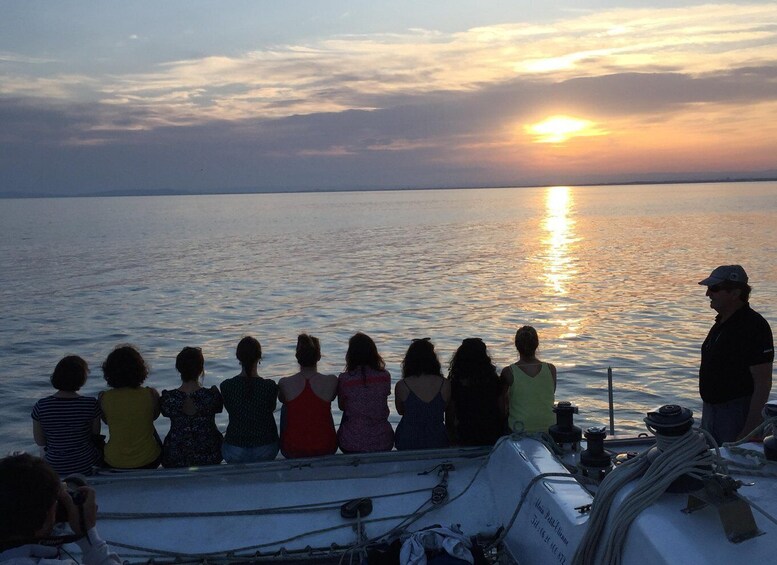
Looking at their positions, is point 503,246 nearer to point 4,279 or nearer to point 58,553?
point 4,279

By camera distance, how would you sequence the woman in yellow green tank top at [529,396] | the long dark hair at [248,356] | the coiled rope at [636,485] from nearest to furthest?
1. the coiled rope at [636,485]
2. the long dark hair at [248,356]
3. the woman in yellow green tank top at [529,396]

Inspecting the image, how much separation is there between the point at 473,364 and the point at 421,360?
40cm

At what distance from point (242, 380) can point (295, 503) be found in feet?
3.60

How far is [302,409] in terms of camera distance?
18.7ft

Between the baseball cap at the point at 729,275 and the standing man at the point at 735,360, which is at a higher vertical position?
the baseball cap at the point at 729,275

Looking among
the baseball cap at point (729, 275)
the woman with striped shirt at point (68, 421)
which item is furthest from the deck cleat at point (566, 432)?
the woman with striped shirt at point (68, 421)

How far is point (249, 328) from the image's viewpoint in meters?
18.4

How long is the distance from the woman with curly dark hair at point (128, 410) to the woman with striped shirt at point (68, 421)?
128 mm

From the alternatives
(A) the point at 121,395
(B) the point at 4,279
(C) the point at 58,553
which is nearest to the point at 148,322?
(B) the point at 4,279

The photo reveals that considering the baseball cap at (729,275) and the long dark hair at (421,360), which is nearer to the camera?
the baseball cap at (729,275)

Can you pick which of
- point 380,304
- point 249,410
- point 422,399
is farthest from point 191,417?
point 380,304

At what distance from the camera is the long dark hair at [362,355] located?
222 inches

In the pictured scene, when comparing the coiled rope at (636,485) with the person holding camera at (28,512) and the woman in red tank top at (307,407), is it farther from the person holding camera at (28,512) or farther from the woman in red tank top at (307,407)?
the woman in red tank top at (307,407)

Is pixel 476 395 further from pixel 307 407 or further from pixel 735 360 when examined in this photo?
pixel 735 360
